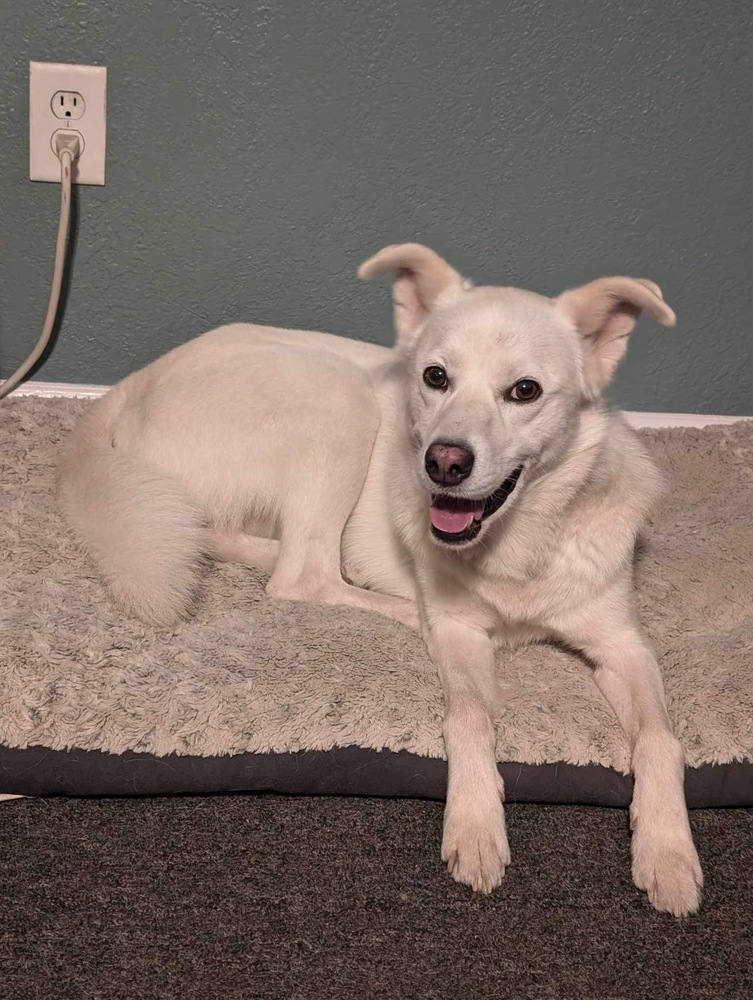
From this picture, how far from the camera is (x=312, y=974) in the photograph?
3.76 ft

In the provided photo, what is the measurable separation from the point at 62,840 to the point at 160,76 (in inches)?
64.3

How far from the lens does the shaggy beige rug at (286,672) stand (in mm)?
1395

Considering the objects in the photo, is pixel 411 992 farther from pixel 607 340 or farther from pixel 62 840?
pixel 607 340

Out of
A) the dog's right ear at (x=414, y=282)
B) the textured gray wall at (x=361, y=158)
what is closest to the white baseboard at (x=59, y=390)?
the textured gray wall at (x=361, y=158)

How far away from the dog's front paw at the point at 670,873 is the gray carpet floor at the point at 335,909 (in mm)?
26

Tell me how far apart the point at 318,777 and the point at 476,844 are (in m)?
0.26

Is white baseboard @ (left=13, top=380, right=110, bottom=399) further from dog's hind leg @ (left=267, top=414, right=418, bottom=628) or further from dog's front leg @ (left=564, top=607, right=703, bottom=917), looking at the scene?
dog's front leg @ (left=564, top=607, right=703, bottom=917)

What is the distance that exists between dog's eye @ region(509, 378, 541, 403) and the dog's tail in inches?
23.5

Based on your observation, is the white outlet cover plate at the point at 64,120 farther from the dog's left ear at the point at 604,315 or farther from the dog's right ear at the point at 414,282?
the dog's left ear at the point at 604,315

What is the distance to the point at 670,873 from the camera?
1228 mm

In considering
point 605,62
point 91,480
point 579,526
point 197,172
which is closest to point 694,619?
point 579,526

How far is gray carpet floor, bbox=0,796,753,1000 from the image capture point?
1.14 metres

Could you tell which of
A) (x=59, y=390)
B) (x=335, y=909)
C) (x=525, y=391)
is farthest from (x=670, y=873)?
(x=59, y=390)

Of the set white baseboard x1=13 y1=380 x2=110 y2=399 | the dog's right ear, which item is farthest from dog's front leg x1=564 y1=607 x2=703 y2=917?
white baseboard x1=13 y1=380 x2=110 y2=399
